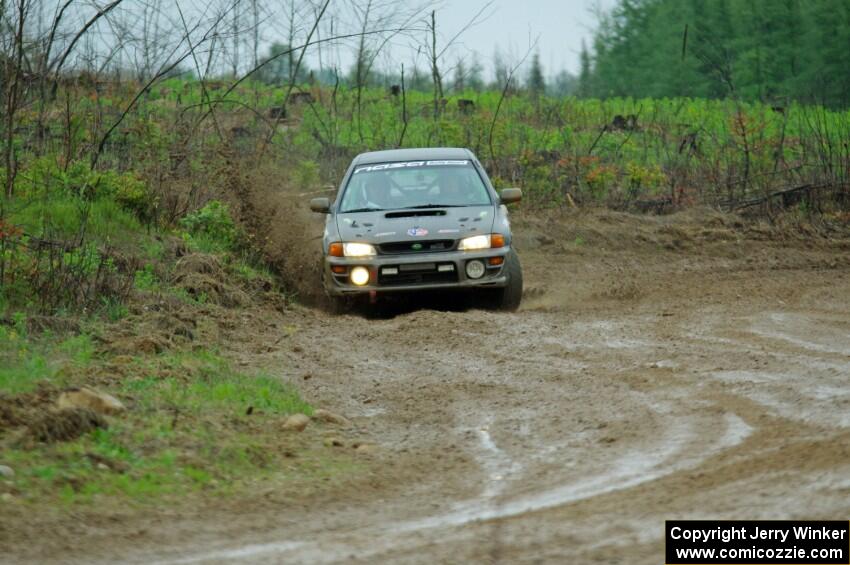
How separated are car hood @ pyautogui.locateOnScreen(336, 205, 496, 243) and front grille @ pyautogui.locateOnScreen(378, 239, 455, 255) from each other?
0.05 metres

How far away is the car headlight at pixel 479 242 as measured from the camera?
12.0 meters

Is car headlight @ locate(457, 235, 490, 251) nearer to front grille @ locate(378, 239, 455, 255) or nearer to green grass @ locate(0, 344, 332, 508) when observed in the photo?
front grille @ locate(378, 239, 455, 255)

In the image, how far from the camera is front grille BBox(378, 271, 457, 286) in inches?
470

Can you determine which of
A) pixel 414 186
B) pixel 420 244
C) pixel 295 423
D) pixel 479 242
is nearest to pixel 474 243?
pixel 479 242

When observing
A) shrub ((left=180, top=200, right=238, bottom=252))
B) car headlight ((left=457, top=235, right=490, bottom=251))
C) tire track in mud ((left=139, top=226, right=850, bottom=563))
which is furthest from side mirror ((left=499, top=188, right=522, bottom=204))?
shrub ((left=180, top=200, right=238, bottom=252))

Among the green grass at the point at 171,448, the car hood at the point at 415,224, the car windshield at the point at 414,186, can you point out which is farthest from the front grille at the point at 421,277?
the green grass at the point at 171,448

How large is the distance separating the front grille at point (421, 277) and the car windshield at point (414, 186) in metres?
0.97

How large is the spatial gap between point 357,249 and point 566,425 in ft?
17.4

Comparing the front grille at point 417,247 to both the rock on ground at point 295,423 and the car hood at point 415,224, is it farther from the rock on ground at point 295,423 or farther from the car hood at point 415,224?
the rock on ground at point 295,423

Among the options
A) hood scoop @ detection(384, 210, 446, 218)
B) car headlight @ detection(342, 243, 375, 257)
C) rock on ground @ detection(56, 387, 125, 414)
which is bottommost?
rock on ground @ detection(56, 387, 125, 414)

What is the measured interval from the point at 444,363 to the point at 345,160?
13.3 metres

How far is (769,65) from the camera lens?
60094 millimetres

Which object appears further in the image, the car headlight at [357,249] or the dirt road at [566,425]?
the car headlight at [357,249]

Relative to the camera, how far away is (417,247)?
11969mm
